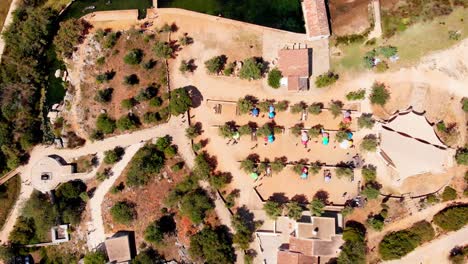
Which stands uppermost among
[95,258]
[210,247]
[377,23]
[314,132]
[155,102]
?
[377,23]

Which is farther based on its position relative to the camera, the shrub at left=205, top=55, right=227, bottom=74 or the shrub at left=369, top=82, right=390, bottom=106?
the shrub at left=205, top=55, right=227, bottom=74

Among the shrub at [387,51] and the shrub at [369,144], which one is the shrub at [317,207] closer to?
the shrub at [369,144]

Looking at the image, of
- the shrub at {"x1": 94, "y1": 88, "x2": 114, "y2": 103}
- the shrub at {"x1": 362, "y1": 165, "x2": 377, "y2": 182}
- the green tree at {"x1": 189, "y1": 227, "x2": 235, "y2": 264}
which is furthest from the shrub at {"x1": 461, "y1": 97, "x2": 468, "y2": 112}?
the shrub at {"x1": 94, "y1": 88, "x2": 114, "y2": 103}

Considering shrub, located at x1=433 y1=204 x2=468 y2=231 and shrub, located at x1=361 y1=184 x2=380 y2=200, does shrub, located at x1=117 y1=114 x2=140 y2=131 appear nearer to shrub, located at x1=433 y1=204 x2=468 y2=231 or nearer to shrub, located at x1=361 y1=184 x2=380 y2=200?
shrub, located at x1=361 y1=184 x2=380 y2=200

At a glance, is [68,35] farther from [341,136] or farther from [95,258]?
[341,136]

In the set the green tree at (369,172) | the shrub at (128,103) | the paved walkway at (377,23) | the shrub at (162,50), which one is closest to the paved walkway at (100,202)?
the shrub at (128,103)

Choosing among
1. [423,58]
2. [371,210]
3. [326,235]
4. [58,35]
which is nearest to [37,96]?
[58,35]

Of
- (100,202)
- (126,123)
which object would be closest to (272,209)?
(126,123)
